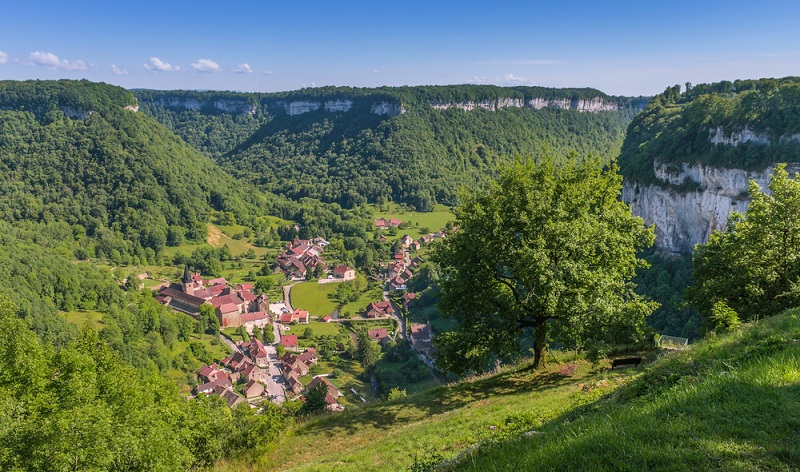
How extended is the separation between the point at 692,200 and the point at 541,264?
173ft

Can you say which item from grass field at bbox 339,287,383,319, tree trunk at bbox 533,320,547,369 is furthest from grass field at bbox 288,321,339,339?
tree trunk at bbox 533,320,547,369

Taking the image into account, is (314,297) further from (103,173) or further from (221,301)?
(103,173)

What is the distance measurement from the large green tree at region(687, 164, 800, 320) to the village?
104 ft

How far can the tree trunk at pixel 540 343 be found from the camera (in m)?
16.2

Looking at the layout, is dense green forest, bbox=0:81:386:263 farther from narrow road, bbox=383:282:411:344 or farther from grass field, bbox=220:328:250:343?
narrow road, bbox=383:282:411:344

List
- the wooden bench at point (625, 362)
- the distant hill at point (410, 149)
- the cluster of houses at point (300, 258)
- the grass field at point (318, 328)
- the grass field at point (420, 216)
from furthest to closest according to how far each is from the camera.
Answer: the distant hill at point (410, 149) → the grass field at point (420, 216) → the cluster of houses at point (300, 258) → the grass field at point (318, 328) → the wooden bench at point (625, 362)

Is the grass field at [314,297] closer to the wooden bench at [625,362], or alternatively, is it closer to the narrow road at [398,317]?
the narrow road at [398,317]

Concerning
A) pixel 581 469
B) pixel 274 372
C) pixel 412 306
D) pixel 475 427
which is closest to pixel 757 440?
pixel 581 469

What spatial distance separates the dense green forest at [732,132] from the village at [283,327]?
39675mm

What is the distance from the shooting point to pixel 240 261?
10375 cm

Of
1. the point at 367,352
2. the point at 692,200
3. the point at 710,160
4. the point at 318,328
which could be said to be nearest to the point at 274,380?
the point at 367,352

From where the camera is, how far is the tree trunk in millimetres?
16250

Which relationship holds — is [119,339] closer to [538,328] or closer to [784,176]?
[538,328]

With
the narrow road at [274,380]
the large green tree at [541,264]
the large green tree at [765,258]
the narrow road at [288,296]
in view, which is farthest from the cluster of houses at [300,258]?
the large green tree at [765,258]
